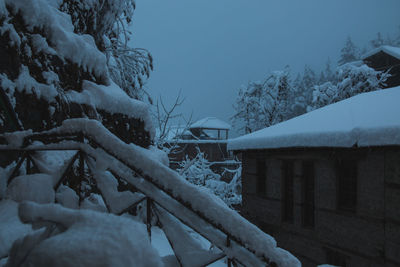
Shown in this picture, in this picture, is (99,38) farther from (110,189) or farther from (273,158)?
(273,158)

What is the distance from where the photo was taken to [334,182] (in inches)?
320

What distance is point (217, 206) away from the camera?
1724mm

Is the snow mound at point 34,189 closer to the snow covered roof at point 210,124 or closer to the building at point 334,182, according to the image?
the building at point 334,182

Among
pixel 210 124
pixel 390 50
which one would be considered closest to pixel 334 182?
pixel 390 50

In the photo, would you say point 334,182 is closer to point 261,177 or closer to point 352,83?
point 261,177

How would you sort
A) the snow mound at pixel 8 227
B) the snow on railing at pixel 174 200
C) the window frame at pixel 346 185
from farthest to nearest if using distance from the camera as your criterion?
the window frame at pixel 346 185, the snow mound at pixel 8 227, the snow on railing at pixel 174 200

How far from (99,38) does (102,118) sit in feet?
7.63

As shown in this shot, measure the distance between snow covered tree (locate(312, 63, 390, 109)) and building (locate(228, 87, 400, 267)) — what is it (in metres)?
9.73

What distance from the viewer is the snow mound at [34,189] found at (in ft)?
6.70

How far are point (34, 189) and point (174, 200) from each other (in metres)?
1.04

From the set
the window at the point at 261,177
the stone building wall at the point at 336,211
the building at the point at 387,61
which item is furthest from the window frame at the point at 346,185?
the building at the point at 387,61

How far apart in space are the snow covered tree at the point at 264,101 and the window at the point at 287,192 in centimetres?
1390

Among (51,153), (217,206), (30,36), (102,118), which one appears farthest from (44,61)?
(217,206)

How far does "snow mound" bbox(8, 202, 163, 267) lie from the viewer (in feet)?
3.96
